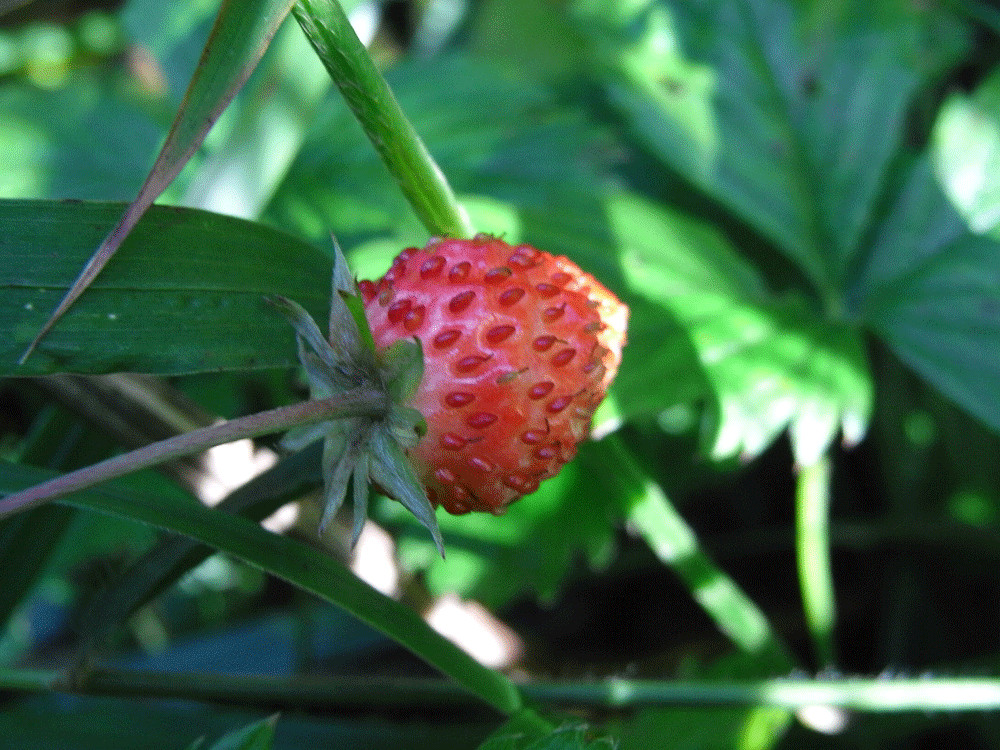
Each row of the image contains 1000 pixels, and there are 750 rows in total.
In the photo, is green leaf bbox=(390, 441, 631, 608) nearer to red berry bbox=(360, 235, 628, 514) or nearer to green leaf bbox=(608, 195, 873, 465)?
green leaf bbox=(608, 195, 873, 465)

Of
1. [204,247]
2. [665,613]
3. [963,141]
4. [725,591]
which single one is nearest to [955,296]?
[963,141]

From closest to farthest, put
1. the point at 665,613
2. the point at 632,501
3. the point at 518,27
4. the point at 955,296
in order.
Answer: the point at 632,501, the point at 955,296, the point at 665,613, the point at 518,27

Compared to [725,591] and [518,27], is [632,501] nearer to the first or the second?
[725,591]

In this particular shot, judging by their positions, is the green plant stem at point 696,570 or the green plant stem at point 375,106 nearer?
the green plant stem at point 375,106

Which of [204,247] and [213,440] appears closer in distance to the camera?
[213,440]

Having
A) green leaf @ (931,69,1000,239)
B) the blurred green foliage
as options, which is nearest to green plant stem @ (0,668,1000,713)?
the blurred green foliage

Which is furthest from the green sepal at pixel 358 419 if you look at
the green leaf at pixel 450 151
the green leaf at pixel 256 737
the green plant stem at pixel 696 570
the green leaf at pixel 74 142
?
the green leaf at pixel 74 142

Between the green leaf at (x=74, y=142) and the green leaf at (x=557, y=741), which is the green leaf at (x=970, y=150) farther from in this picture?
the green leaf at (x=74, y=142)

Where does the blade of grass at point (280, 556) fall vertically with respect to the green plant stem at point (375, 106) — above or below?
below
